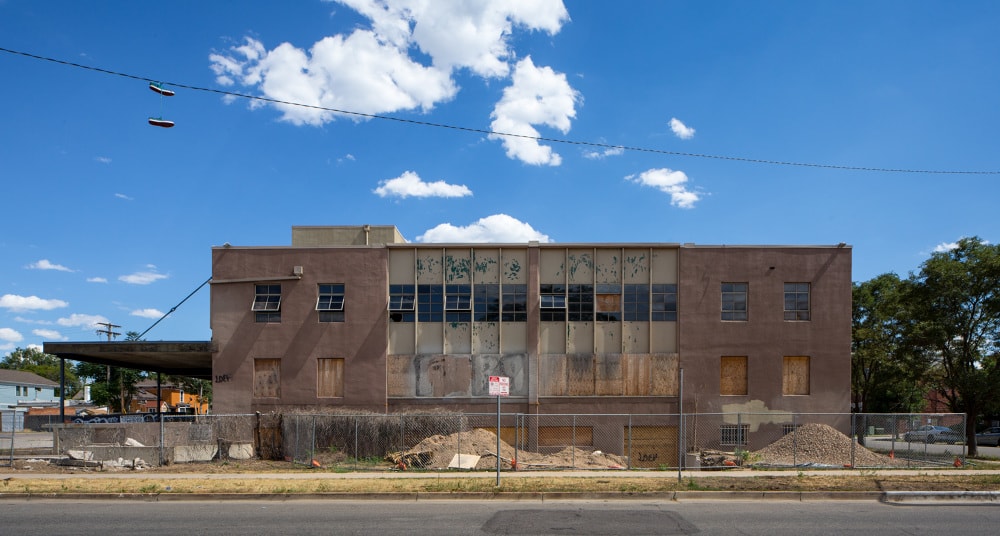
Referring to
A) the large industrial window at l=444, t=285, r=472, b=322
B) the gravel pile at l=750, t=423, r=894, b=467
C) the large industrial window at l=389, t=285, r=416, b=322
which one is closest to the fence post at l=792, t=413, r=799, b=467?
the gravel pile at l=750, t=423, r=894, b=467

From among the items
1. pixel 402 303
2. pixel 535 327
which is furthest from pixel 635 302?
pixel 402 303

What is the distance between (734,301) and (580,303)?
6.56m

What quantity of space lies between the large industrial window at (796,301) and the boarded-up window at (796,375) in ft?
5.84

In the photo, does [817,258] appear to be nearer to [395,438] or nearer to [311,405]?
[395,438]

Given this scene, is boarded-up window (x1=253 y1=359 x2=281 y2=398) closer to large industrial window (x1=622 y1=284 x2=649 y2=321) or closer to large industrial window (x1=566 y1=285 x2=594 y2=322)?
large industrial window (x1=566 y1=285 x2=594 y2=322)

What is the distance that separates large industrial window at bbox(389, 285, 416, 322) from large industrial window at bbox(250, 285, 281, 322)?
480 centimetres

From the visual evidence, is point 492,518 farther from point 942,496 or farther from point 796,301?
point 796,301

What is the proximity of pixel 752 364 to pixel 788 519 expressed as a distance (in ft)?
50.6

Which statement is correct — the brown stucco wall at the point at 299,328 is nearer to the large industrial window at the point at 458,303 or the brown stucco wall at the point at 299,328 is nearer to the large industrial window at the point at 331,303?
the large industrial window at the point at 331,303

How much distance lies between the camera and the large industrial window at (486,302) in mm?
27812

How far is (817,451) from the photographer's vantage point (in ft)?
77.4

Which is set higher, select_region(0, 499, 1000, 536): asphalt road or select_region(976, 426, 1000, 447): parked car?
select_region(0, 499, 1000, 536): asphalt road

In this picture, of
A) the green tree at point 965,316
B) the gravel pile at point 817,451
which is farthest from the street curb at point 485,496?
the green tree at point 965,316

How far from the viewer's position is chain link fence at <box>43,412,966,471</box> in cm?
2136
